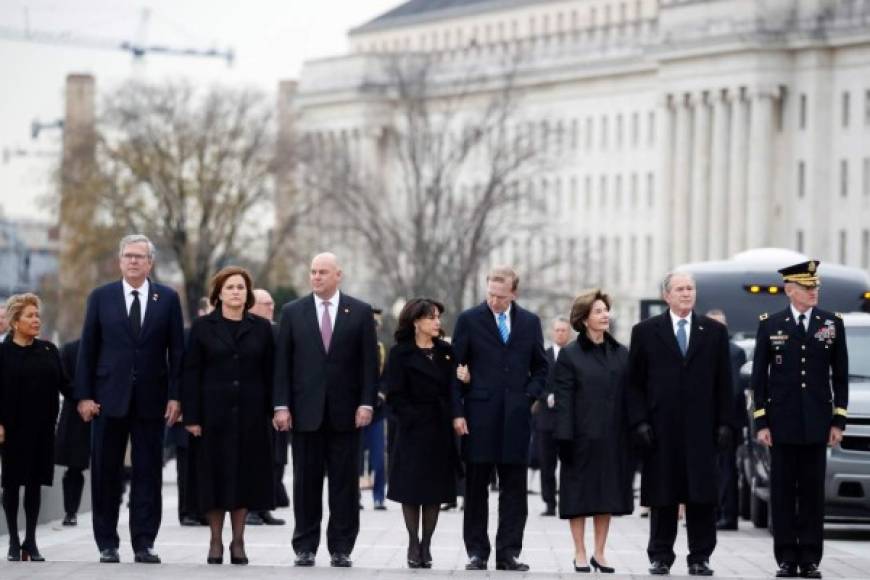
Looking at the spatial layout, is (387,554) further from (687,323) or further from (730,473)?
(730,473)

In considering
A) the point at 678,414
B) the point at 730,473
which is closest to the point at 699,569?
the point at 678,414

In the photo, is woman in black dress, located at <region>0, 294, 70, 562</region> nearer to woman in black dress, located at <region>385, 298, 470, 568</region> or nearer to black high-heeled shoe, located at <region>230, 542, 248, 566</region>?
black high-heeled shoe, located at <region>230, 542, 248, 566</region>

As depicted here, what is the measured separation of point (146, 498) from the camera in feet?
81.3

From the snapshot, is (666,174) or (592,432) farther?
(666,174)

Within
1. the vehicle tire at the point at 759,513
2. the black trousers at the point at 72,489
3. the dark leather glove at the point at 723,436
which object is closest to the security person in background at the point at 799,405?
the dark leather glove at the point at 723,436

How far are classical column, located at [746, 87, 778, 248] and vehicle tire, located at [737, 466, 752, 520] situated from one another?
320 ft

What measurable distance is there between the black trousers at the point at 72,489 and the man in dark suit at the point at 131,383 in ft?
25.4

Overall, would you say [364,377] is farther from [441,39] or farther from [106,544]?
[441,39]

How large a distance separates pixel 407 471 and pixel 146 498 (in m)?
1.93

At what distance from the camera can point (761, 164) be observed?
135 m

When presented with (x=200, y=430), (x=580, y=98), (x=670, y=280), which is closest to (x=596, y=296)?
(x=670, y=280)

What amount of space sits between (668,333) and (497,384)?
129 centimetres

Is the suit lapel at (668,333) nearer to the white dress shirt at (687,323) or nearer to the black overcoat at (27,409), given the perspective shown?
the white dress shirt at (687,323)

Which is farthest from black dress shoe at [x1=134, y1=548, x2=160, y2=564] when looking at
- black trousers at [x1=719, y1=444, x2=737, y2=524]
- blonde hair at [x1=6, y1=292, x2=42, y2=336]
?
black trousers at [x1=719, y1=444, x2=737, y2=524]
